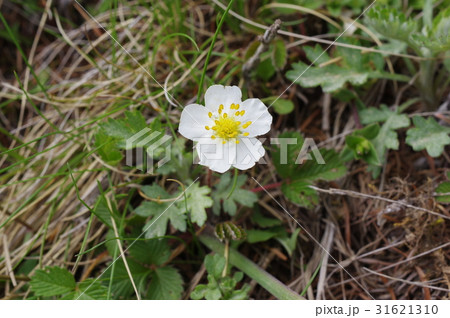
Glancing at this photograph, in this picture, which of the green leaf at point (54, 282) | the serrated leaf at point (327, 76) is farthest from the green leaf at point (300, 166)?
the green leaf at point (54, 282)

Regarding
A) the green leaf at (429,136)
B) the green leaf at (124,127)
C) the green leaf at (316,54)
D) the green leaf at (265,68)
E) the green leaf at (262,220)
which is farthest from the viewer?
the green leaf at (265,68)

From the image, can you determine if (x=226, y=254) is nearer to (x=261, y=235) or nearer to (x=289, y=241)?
(x=261, y=235)

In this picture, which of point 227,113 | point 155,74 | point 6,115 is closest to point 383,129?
point 227,113

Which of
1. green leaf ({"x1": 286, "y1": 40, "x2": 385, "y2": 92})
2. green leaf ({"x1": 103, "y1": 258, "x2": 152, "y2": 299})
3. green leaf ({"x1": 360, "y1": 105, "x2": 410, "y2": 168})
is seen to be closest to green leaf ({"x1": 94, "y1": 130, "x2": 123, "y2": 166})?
green leaf ({"x1": 103, "y1": 258, "x2": 152, "y2": 299})

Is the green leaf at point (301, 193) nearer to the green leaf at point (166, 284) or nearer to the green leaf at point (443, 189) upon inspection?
the green leaf at point (443, 189)

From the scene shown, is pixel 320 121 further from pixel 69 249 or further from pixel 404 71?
pixel 69 249

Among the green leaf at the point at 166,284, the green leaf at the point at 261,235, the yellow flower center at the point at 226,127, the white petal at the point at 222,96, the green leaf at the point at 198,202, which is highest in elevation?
the white petal at the point at 222,96
